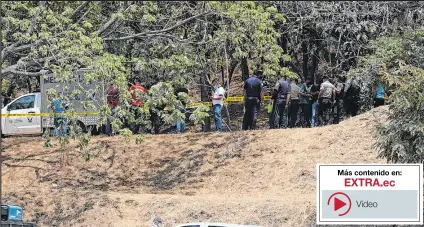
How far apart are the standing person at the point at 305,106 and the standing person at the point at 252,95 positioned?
1.37 meters

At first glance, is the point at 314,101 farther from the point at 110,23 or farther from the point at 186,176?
the point at 110,23

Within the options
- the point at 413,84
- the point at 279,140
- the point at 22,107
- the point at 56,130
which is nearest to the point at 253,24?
the point at 279,140

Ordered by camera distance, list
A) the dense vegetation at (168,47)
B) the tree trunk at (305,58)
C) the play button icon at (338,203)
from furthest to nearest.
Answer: the tree trunk at (305,58) → the dense vegetation at (168,47) → the play button icon at (338,203)

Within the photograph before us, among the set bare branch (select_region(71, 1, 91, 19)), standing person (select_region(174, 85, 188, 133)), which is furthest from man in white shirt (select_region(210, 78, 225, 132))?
bare branch (select_region(71, 1, 91, 19))

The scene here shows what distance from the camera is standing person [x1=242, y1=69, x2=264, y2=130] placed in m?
29.3

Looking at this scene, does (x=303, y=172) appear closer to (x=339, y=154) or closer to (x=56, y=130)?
(x=339, y=154)

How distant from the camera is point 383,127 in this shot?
67.1 ft

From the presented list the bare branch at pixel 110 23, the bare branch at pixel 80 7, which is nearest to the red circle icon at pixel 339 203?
the bare branch at pixel 110 23

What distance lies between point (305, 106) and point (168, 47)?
597cm

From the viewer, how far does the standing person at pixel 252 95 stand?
2930 centimetres

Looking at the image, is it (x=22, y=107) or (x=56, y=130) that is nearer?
(x=56, y=130)

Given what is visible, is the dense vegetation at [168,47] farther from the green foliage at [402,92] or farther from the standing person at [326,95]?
the standing person at [326,95]

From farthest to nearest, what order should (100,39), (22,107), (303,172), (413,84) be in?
(22,107) < (303,172) < (100,39) < (413,84)

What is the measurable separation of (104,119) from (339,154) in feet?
20.6
